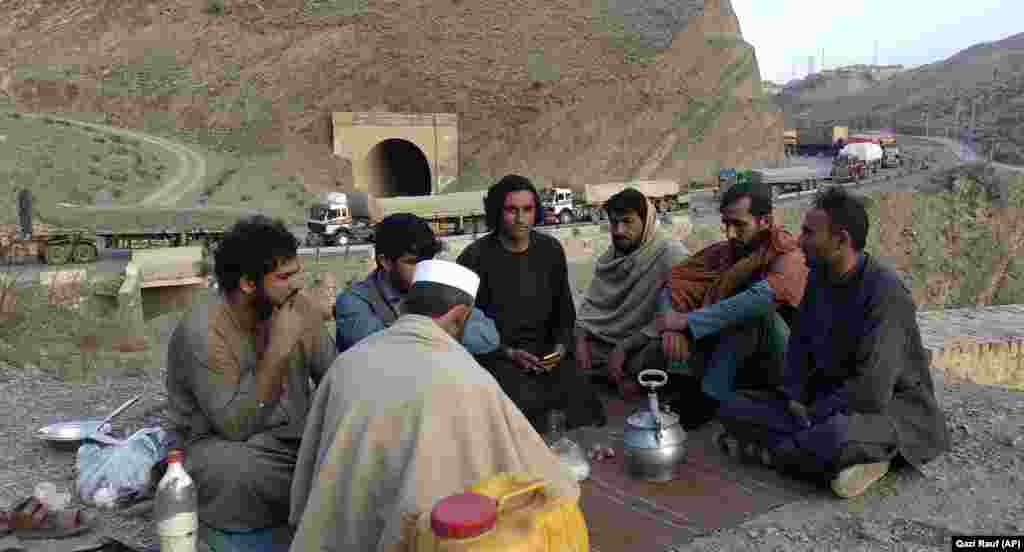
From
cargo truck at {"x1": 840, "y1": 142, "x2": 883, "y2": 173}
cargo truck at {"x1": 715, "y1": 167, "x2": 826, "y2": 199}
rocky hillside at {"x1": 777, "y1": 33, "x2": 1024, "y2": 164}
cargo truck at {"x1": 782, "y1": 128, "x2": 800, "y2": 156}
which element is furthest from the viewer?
rocky hillside at {"x1": 777, "y1": 33, "x2": 1024, "y2": 164}

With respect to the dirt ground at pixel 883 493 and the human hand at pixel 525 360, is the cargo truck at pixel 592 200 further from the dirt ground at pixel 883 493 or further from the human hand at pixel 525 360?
the human hand at pixel 525 360

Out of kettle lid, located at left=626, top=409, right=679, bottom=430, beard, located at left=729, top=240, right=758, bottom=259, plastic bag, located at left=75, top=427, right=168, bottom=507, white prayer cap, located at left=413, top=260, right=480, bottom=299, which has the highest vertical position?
white prayer cap, located at left=413, top=260, right=480, bottom=299

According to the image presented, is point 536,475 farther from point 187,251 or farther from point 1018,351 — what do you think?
point 187,251

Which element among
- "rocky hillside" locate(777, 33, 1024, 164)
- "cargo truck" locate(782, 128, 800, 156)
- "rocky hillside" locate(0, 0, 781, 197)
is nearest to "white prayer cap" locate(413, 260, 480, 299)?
"rocky hillside" locate(0, 0, 781, 197)

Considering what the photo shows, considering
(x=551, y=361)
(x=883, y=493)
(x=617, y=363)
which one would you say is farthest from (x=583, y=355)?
(x=883, y=493)

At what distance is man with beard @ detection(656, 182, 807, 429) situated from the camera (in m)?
4.51

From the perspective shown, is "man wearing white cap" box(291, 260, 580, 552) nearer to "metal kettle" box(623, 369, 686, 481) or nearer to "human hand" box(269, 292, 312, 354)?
"human hand" box(269, 292, 312, 354)

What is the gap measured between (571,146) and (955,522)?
33617 mm

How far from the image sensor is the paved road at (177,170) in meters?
24.9

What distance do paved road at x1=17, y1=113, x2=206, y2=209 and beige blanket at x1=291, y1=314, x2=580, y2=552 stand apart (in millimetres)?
23259

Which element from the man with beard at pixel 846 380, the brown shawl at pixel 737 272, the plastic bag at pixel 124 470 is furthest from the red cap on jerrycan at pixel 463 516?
the brown shawl at pixel 737 272

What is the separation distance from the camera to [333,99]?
111 feet

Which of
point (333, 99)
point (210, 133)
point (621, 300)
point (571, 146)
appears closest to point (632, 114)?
point (571, 146)

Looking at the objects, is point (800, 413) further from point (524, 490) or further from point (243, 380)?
point (243, 380)
